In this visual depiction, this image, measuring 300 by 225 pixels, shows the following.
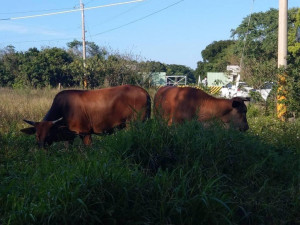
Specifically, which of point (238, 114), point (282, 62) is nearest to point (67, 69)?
point (282, 62)

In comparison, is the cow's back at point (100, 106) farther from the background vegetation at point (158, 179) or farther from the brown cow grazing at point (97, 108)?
the background vegetation at point (158, 179)

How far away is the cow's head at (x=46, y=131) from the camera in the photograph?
6.97m

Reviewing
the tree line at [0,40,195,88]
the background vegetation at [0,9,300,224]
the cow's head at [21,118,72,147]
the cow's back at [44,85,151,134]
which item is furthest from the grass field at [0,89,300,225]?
the tree line at [0,40,195,88]

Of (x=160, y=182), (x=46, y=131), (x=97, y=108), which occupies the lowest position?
(x=160, y=182)

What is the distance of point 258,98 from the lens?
38.1 feet

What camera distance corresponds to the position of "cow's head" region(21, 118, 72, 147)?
697 cm

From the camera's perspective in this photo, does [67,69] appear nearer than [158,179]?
No

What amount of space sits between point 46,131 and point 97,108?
1.48 m

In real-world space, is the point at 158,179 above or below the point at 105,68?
below

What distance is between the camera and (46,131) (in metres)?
7.05

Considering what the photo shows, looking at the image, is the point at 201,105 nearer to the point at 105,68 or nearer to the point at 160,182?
the point at 160,182

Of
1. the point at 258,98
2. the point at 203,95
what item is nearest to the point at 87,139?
the point at 203,95

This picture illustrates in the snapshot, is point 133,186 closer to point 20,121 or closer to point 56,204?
point 56,204

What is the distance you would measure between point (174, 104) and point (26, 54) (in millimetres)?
24508
